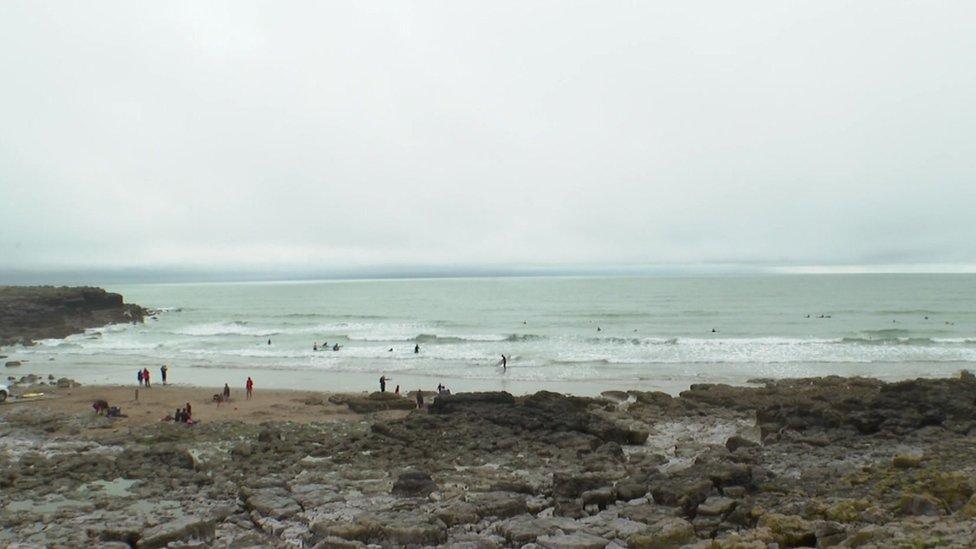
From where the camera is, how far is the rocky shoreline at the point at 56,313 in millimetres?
59844

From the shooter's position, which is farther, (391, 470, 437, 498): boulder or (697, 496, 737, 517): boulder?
(391, 470, 437, 498): boulder

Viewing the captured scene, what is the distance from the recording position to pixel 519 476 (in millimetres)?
14773

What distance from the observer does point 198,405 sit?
25625 millimetres

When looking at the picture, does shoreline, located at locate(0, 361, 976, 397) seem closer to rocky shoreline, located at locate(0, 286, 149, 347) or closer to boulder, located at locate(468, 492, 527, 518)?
boulder, located at locate(468, 492, 527, 518)

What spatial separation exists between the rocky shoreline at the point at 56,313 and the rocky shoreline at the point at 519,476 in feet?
145

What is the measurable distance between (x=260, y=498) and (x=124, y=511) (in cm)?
266

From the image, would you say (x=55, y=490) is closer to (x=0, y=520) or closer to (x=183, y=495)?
(x=0, y=520)

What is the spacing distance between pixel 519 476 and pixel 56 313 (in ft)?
237

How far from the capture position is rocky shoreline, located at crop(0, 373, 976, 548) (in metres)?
10.6

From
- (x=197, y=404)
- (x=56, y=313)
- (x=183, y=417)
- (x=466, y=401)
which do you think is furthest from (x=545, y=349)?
(x=56, y=313)

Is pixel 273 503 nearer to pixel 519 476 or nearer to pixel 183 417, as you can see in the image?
pixel 519 476

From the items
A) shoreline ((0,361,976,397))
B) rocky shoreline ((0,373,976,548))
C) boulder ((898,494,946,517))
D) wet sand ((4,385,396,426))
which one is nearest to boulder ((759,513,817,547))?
rocky shoreline ((0,373,976,548))

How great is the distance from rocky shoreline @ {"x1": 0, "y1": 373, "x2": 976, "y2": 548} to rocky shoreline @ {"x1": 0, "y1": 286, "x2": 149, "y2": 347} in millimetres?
44202

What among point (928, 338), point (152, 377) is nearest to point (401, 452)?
point (152, 377)
